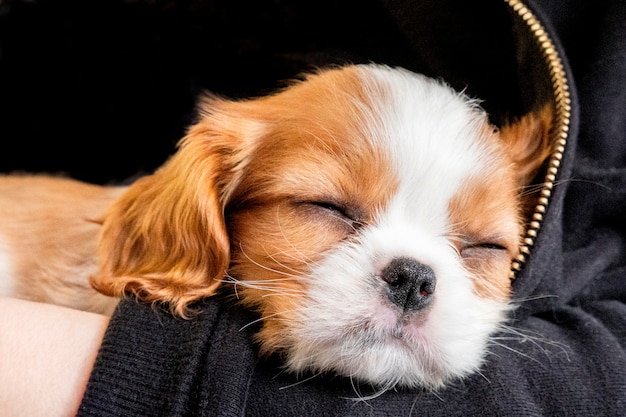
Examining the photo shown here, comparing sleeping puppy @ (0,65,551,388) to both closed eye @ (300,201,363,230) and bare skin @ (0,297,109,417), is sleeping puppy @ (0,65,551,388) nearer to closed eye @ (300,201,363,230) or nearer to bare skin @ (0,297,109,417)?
closed eye @ (300,201,363,230)

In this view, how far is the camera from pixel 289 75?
145 centimetres

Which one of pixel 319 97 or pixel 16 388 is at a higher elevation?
pixel 319 97

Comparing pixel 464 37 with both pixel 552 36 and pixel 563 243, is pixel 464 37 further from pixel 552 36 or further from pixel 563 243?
pixel 563 243

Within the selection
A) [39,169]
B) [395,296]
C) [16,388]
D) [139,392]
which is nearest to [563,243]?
[395,296]

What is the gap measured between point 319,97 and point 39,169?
1133mm

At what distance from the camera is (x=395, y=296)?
897mm

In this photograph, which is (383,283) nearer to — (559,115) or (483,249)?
(483,249)

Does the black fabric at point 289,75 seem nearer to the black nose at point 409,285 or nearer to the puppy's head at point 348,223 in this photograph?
the puppy's head at point 348,223

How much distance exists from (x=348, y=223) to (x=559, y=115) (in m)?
0.46

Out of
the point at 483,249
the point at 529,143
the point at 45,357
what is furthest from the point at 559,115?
the point at 45,357

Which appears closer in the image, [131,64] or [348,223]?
[348,223]

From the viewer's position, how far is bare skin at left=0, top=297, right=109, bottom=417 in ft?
2.97

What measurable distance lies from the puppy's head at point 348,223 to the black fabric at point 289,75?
6 cm

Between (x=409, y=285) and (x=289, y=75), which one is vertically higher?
(x=409, y=285)
